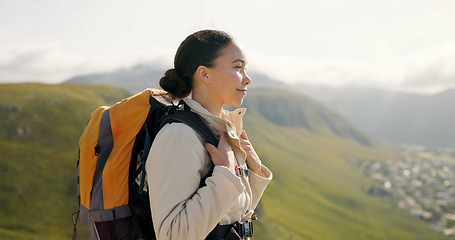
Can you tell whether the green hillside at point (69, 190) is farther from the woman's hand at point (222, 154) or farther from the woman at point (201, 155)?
the woman's hand at point (222, 154)

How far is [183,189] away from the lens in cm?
402

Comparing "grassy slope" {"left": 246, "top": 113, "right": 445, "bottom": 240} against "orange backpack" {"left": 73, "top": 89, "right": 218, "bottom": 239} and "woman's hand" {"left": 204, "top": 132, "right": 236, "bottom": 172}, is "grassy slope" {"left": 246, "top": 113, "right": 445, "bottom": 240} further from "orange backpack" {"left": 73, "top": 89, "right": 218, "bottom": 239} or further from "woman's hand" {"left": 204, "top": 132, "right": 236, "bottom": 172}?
"woman's hand" {"left": 204, "top": 132, "right": 236, "bottom": 172}

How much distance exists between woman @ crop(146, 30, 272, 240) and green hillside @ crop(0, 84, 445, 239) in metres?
64.6

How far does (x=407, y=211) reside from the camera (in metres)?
160

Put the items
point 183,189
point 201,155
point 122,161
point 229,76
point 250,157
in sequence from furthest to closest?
point 250,157, point 229,76, point 122,161, point 201,155, point 183,189

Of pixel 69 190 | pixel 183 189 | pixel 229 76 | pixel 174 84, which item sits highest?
pixel 229 76

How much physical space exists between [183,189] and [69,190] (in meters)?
78.3

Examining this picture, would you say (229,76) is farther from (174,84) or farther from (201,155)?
(201,155)

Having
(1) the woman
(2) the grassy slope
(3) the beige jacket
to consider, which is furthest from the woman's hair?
(2) the grassy slope

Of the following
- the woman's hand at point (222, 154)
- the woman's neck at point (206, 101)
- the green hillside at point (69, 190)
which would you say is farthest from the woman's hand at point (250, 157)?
the green hillside at point (69, 190)

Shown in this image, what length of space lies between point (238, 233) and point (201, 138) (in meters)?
1.04

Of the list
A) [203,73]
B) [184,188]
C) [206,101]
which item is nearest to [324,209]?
[206,101]

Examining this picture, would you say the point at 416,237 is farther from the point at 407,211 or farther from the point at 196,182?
the point at 196,182

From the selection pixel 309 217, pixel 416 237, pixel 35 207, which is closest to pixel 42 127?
pixel 35 207
